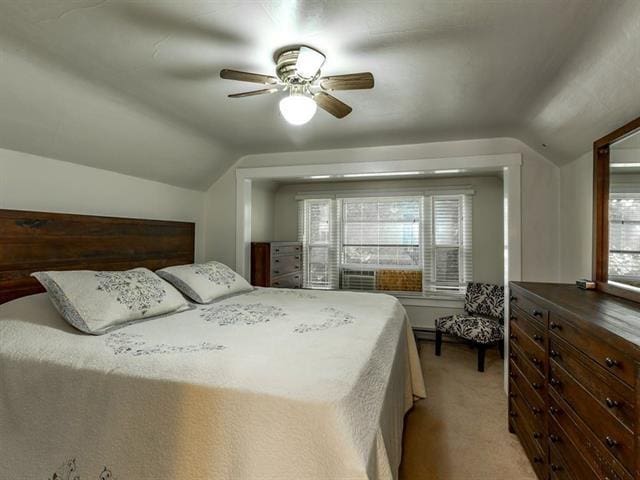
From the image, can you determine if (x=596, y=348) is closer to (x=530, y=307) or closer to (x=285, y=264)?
(x=530, y=307)

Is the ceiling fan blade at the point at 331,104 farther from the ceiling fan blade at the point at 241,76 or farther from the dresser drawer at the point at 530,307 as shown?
the dresser drawer at the point at 530,307

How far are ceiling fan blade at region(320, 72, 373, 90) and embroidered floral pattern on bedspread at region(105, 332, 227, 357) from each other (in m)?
1.43

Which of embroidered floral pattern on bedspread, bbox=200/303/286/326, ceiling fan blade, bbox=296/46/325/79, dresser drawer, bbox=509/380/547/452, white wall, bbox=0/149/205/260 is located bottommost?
dresser drawer, bbox=509/380/547/452

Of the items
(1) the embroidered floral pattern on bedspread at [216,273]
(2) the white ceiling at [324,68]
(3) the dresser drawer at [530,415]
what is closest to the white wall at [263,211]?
(1) the embroidered floral pattern on bedspread at [216,273]

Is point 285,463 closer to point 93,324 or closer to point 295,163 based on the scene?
point 93,324

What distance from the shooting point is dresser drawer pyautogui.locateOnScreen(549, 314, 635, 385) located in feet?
3.44

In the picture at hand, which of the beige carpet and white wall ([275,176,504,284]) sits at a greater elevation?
white wall ([275,176,504,284])

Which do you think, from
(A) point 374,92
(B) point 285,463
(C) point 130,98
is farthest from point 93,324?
(A) point 374,92

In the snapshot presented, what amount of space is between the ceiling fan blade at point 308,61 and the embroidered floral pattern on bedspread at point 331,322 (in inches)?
54.2

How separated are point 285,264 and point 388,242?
4.91ft

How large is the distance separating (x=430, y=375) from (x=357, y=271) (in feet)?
6.23

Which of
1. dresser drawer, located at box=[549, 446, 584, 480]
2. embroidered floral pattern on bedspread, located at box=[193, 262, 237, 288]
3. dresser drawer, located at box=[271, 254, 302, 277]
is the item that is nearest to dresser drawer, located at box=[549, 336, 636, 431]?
dresser drawer, located at box=[549, 446, 584, 480]

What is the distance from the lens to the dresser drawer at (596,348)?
1.05 m

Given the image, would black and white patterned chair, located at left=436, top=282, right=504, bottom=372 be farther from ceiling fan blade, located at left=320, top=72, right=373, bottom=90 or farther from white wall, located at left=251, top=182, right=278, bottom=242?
ceiling fan blade, located at left=320, top=72, right=373, bottom=90
